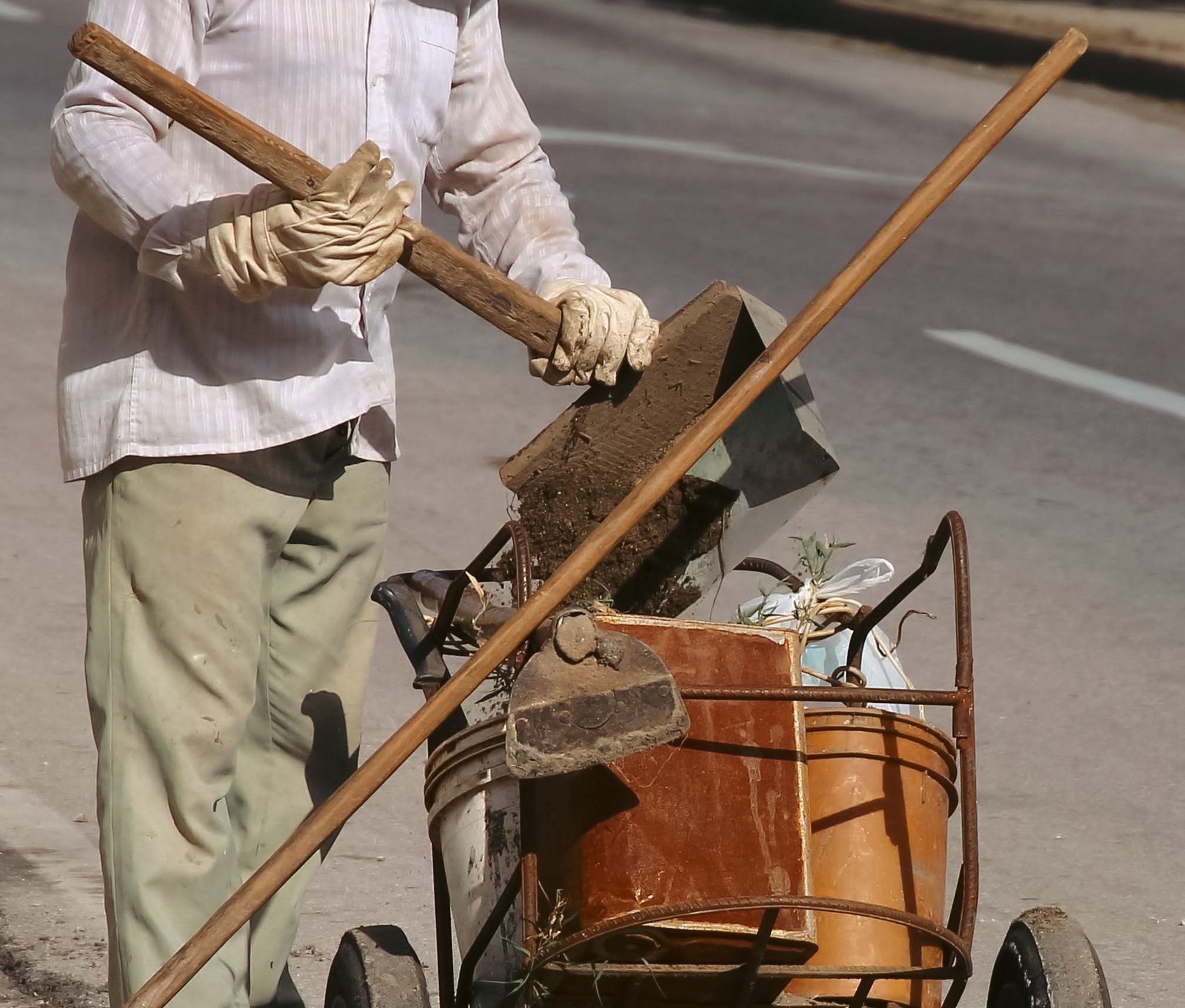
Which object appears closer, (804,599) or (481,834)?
(481,834)

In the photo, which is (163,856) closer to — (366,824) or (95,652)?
(95,652)

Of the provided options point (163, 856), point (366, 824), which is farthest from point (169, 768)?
point (366, 824)

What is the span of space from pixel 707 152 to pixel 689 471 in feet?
28.7

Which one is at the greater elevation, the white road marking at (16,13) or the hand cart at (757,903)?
the white road marking at (16,13)

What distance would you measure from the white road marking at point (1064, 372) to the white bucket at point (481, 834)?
16.9 ft

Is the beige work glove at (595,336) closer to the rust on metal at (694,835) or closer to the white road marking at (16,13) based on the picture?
the rust on metal at (694,835)

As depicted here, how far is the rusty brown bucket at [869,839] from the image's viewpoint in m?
2.53

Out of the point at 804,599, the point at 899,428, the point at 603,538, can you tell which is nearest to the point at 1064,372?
the point at 899,428

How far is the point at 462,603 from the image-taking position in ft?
9.30

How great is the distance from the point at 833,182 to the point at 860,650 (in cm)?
811

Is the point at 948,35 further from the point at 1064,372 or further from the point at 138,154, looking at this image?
the point at 138,154

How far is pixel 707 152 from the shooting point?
11.4m

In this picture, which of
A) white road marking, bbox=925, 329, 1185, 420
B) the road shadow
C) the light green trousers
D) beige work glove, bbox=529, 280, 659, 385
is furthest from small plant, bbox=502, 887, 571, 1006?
the road shadow

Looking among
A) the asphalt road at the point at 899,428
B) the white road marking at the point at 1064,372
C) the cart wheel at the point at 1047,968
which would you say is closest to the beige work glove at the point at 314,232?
the cart wheel at the point at 1047,968
